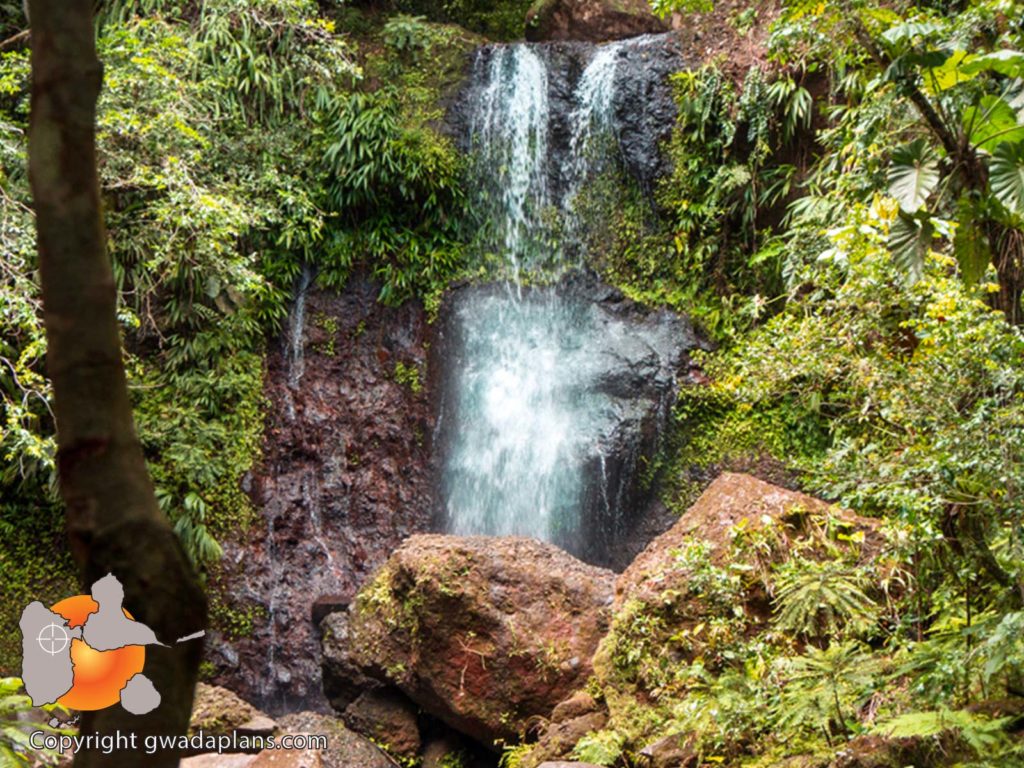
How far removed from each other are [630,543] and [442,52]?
7.25 meters

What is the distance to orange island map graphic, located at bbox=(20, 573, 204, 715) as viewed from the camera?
5.30 feet

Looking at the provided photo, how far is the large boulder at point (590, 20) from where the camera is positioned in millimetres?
13633

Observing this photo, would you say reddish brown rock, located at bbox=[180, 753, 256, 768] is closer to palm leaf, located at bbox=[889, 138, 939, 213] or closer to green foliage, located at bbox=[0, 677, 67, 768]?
green foliage, located at bbox=[0, 677, 67, 768]

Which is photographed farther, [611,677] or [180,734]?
[611,677]

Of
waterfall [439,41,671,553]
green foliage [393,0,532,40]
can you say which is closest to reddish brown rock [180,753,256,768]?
waterfall [439,41,671,553]

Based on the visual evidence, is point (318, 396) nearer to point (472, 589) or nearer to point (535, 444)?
point (535, 444)

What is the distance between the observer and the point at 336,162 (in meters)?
12.1

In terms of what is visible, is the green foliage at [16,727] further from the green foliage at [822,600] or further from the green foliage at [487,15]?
the green foliage at [487,15]

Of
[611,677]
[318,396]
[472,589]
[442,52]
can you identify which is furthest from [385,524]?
[442,52]

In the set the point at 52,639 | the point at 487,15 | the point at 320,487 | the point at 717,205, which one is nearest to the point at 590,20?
the point at 487,15

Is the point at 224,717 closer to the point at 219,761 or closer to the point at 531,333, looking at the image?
the point at 219,761

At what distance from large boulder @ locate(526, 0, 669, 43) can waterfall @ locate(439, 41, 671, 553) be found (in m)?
1.16

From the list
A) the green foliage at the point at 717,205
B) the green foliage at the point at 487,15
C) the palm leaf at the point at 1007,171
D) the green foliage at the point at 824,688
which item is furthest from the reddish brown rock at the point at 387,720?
the green foliage at the point at 487,15

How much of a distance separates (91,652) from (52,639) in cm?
25
